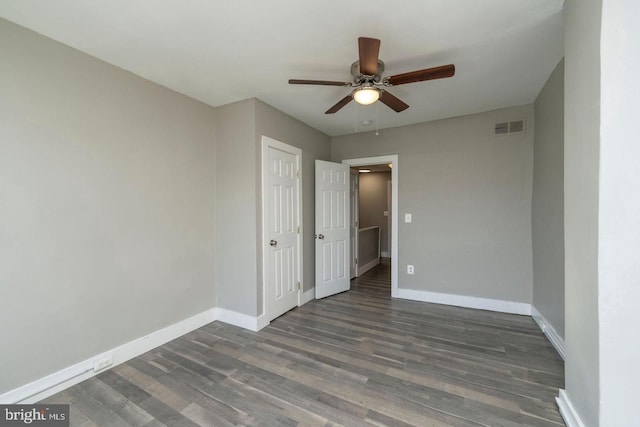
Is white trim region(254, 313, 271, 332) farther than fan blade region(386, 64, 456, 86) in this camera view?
Yes

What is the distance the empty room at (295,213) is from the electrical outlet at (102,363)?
0.01 metres

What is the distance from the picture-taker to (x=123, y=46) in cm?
193

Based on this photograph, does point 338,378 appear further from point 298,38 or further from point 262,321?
point 298,38

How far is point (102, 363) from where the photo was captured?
2078 mm

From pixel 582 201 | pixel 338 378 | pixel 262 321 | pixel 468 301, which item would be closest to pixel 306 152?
pixel 262 321

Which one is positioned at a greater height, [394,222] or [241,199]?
[241,199]

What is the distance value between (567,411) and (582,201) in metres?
1.31

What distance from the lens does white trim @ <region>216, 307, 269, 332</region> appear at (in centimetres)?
280

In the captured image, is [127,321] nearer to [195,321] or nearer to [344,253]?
[195,321]

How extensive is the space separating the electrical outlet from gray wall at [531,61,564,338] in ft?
13.1

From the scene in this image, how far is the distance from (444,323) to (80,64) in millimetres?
4326

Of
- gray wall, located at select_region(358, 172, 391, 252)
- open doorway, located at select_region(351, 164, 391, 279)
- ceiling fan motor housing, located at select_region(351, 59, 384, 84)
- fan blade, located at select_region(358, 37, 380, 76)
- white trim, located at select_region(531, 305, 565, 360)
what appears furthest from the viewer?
gray wall, located at select_region(358, 172, 391, 252)

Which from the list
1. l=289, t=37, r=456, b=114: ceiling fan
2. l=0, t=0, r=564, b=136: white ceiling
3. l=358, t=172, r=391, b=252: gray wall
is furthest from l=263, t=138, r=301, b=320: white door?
l=358, t=172, r=391, b=252: gray wall

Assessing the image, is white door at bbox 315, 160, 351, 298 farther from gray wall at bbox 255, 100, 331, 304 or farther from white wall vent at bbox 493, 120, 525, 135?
white wall vent at bbox 493, 120, 525, 135
